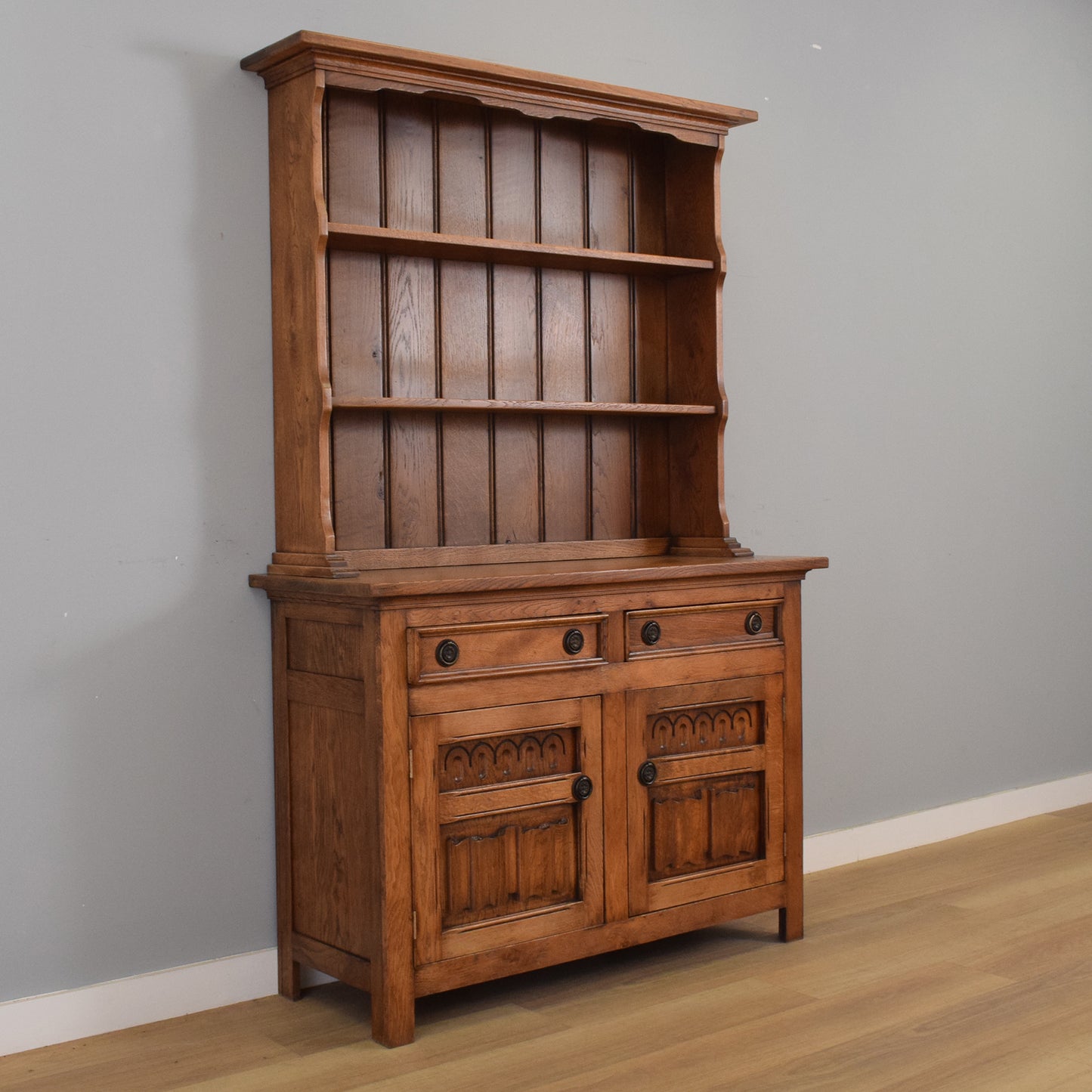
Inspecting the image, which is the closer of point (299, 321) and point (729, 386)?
point (299, 321)

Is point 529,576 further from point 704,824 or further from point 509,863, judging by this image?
point 704,824

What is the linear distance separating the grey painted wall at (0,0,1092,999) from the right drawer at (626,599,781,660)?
60cm

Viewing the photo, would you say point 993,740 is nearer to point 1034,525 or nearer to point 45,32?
point 1034,525

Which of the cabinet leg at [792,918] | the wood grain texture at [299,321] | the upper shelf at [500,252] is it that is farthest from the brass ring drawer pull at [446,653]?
the cabinet leg at [792,918]

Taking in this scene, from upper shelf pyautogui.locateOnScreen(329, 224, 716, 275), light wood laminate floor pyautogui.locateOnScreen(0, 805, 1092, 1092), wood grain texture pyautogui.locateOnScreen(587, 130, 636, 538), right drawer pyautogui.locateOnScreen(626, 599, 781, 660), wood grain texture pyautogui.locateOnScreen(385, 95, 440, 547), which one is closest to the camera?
light wood laminate floor pyautogui.locateOnScreen(0, 805, 1092, 1092)

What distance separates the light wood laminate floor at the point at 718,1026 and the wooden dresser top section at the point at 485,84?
6.63ft

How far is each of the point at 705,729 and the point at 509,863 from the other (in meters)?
0.62

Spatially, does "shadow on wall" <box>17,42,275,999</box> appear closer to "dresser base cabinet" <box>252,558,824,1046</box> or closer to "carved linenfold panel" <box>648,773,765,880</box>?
"dresser base cabinet" <box>252,558,824,1046</box>

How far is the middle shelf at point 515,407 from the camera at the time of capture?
2.92 metres

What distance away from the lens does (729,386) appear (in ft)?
12.5

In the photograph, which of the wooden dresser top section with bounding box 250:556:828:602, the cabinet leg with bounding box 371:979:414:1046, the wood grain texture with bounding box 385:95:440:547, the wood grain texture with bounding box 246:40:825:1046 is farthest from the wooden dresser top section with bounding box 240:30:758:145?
the cabinet leg with bounding box 371:979:414:1046

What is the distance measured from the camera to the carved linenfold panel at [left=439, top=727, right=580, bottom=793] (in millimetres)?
2768

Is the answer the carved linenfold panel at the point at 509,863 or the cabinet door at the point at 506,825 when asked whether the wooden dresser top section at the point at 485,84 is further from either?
the carved linenfold panel at the point at 509,863

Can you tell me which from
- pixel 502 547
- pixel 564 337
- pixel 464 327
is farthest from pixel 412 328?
pixel 502 547
